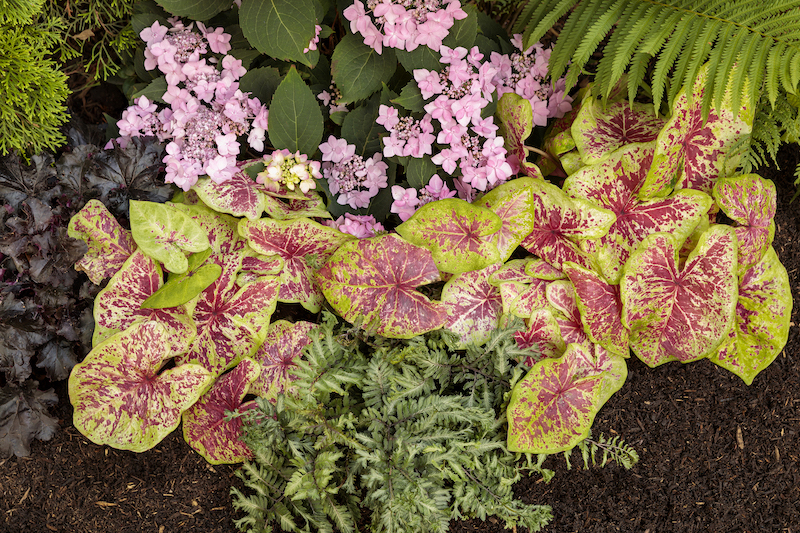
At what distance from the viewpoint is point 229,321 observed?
63.1 inches

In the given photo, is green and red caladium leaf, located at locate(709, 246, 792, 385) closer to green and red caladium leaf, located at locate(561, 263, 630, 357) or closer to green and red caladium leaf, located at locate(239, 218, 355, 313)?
green and red caladium leaf, located at locate(561, 263, 630, 357)

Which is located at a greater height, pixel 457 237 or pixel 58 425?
pixel 457 237

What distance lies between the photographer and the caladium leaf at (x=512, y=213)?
156 cm

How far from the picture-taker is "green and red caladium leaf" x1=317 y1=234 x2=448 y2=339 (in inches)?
60.7

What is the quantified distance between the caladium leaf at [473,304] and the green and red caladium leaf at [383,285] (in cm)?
7

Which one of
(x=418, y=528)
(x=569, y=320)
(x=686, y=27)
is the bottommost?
(x=418, y=528)

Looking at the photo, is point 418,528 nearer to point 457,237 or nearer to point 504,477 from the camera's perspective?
point 504,477

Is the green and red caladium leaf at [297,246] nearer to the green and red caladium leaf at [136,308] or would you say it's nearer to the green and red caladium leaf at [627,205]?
the green and red caladium leaf at [136,308]

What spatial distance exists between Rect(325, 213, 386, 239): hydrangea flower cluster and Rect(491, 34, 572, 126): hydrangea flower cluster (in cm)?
55

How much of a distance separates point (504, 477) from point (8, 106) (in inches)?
68.3

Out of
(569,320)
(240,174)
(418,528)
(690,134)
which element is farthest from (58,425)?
(690,134)

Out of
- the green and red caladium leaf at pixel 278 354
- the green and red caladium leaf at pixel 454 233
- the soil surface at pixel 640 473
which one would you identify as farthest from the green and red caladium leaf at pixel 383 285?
the soil surface at pixel 640 473

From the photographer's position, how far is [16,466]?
67.4 inches

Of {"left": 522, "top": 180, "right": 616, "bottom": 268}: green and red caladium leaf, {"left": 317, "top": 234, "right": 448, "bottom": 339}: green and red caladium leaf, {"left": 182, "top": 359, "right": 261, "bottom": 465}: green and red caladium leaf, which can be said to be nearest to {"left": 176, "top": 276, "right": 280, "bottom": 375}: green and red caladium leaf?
{"left": 182, "top": 359, "right": 261, "bottom": 465}: green and red caladium leaf
